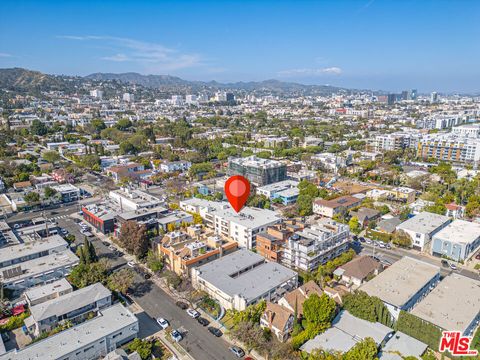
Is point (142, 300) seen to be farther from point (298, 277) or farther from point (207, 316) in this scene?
point (298, 277)

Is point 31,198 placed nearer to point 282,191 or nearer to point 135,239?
point 135,239

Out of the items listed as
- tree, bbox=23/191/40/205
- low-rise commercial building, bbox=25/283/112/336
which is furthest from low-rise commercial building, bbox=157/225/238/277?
tree, bbox=23/191/40/205

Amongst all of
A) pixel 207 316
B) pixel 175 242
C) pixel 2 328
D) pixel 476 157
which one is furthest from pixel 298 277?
pixel 476 157

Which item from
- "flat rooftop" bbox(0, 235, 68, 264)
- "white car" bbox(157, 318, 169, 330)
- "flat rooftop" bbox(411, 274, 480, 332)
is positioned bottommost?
"white car" bbox(157, 318, 169, 330)

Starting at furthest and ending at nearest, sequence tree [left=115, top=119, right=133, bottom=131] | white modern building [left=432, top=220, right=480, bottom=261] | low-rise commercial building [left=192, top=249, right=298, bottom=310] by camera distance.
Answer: tree [left=115, top=119, right=133, bottom=131]
white modern building [left=432, top=220, right=480, bottom=261]
low-rise commercial building [left=192, top=249, right=298, bottom=310]

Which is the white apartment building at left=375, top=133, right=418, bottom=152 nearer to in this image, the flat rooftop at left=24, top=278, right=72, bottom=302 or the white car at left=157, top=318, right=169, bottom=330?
the white car at left=157, top=318, right=169, bottom=330

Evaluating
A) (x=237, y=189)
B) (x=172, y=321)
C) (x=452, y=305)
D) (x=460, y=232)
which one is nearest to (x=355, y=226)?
(x=460, y=232)
